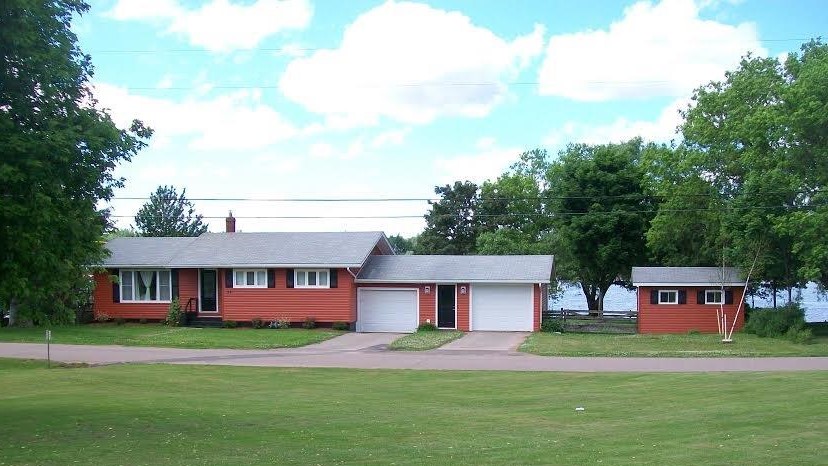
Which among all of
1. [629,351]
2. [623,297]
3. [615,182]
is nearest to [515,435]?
[629,351]

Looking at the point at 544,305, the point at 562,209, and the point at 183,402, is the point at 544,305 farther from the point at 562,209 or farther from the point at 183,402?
the point at 183,402

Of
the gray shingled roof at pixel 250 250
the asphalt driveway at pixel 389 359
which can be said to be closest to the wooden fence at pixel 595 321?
the gray shingled roof at pixel 250 250

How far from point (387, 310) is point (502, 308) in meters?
5.84

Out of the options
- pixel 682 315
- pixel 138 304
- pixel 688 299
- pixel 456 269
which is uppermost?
pixel 456 269

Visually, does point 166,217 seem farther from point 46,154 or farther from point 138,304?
point 46,154

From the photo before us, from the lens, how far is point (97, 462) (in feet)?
33.6

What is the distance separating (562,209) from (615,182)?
3814mm

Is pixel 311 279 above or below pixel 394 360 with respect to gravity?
above

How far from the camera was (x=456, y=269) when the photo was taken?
136 ft

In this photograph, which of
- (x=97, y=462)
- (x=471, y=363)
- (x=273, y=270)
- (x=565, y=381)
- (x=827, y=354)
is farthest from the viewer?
(x=273, y=270)

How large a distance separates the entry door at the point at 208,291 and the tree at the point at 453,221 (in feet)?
70.4

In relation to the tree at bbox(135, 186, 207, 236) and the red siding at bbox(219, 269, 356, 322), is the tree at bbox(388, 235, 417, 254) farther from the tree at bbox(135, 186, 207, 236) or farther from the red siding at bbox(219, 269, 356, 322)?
the red siding at bbox(219, 269, 356, 322)

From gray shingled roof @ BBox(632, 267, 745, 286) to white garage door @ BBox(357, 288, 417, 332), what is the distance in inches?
442

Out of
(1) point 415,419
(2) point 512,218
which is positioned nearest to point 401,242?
(2) point 512,218
